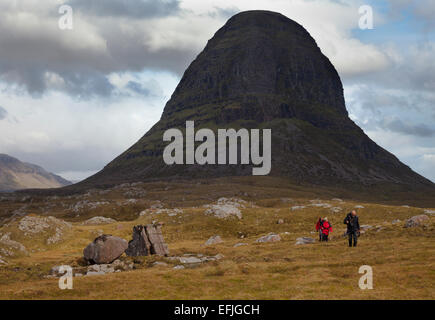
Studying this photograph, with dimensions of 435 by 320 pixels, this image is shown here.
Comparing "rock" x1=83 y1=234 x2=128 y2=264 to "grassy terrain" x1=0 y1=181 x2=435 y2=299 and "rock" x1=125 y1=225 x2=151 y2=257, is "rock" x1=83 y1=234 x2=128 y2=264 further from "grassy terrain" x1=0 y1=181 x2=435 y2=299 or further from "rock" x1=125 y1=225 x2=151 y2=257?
"rock" x1=125 y1=225 x2=151 y2=257

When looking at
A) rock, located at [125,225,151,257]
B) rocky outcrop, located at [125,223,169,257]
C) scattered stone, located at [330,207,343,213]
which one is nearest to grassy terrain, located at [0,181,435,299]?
rocky outcrop, located at [125,223,169,257]

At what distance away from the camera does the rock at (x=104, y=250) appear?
47812 millimetres

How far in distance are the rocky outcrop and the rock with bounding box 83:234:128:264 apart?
130 inches

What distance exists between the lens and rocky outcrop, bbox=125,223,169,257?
51.7m

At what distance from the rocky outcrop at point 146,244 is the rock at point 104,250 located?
10.9 feet

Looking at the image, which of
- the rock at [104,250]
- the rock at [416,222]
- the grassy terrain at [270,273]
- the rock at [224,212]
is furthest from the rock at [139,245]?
the rock at [224,212]

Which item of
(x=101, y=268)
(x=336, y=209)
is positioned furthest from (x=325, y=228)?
(x=336, y=209)

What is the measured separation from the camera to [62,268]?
147 feet

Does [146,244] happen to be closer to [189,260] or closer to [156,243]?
[156,243]
